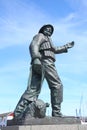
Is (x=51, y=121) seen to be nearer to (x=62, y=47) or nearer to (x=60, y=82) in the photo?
(x=60, y=82)

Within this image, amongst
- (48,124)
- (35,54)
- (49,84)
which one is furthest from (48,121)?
(35,54)

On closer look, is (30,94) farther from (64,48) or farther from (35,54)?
A: (64,48)

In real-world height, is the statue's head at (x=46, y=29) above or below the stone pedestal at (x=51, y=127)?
above

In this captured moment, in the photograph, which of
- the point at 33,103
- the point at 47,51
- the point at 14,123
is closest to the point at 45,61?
the point at 47,51

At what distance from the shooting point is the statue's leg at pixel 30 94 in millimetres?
10766

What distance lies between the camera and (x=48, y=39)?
38.3 ft

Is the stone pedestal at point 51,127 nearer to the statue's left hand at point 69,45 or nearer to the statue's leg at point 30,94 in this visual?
the statue's leg at point 30,94

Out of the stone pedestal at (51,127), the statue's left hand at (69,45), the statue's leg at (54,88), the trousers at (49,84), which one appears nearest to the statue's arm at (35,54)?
the trousers at (49,84)

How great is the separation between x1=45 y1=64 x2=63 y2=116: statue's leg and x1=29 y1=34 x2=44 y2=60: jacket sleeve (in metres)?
0.52

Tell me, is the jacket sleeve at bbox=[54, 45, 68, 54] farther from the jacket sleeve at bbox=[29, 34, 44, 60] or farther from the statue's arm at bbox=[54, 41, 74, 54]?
the jacket sleeve at bbox=[29, 34, 44, 60]

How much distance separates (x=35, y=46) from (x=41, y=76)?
2.79 feet

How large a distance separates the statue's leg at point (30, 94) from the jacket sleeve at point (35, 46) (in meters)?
0.53

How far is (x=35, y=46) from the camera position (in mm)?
11133

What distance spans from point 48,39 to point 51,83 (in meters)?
1.36
